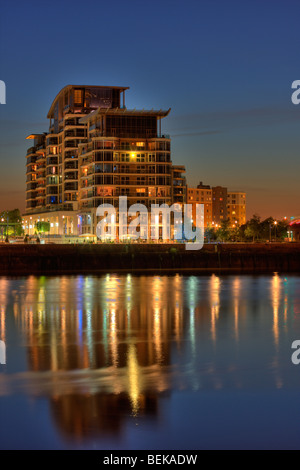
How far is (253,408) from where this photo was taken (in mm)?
15195

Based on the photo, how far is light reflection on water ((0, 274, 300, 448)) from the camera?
13.8 meters

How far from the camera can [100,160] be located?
120125 mm

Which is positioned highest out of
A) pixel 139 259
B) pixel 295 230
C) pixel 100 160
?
pixel 100 160

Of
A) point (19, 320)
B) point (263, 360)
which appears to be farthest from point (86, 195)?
A: point (263, 360)

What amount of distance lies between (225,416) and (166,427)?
1.68 metres

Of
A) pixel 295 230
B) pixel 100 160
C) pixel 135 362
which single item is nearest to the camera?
pixel 135 362

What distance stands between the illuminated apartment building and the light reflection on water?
7920cm

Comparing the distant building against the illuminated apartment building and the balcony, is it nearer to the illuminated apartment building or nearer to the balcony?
the illuminated apartment building

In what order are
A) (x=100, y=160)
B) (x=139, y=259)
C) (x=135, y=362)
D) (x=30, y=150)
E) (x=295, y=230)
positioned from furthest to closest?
(x=30, y=150)
(x=295, y=230)
(x=100, y=160)
(x=139, y=259)
(x=135, y=362)

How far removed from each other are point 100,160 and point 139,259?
45552 millimetres

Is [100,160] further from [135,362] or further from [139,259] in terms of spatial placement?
[135,362]

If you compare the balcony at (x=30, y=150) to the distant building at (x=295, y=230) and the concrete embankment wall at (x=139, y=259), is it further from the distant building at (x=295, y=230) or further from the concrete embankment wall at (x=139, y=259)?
the concrete embankment wall at (x=139, y=259)

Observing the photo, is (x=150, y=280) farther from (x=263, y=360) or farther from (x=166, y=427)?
(x=166, y=427)

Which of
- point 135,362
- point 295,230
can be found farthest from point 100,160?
point 135,362
